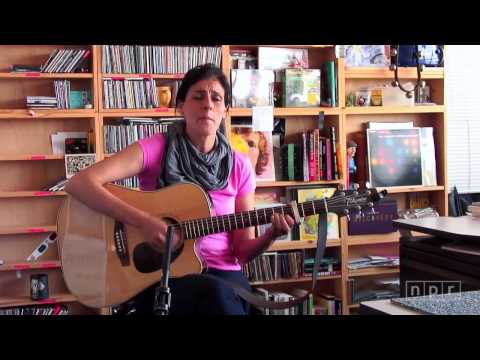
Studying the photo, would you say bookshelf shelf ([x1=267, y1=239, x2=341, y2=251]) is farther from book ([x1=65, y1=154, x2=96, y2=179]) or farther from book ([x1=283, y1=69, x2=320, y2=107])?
book ([x1=65, y1=154, x2=96, y2=179])

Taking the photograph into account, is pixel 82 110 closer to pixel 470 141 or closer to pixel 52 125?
pixel 52 125

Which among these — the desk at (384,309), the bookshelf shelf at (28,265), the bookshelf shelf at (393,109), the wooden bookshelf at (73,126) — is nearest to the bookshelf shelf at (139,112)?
the wooden bookshelf at (73,126)

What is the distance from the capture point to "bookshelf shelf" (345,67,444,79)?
11.8 feet

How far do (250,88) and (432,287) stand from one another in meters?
1.80

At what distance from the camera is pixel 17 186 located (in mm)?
3295

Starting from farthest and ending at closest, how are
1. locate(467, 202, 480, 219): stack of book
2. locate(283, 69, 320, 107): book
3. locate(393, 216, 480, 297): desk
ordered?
locate(283, 69, 320, 107): book
locate(467, 202, 480, 219): stack of book
locate(393, 216, 480, 297): desk

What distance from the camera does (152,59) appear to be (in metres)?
3.26

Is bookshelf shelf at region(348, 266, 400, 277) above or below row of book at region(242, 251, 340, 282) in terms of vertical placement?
below

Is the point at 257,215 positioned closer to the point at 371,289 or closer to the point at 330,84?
the point at 330,84

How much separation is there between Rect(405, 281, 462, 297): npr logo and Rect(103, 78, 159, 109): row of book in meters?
1.78

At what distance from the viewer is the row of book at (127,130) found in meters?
3.21

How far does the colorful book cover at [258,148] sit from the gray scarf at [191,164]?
4.75 ft

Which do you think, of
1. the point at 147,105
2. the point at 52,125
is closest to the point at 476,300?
the point at 147,105

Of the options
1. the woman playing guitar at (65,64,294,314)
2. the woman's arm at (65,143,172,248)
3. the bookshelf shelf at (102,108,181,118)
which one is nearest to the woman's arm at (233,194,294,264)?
the woman playing guitar at (65,64,294,314)
